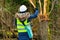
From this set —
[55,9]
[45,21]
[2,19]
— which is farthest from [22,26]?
[55,9]

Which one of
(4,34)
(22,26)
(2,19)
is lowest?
(4,34)

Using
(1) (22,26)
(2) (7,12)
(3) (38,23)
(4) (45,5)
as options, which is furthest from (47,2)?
(1) (22,26)

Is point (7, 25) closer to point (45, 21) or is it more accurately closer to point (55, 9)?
point (45, 21)

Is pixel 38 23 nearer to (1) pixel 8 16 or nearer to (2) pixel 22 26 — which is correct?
(1) pixel 8 16

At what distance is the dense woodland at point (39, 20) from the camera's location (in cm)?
945

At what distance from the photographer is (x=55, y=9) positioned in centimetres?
1087

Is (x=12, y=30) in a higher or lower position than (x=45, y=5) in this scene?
lower

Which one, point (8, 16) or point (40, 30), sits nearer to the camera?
point (40, 30)

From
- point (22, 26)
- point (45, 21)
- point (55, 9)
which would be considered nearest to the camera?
point (22, 26)

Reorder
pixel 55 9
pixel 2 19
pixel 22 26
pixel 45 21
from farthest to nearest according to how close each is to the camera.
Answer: pixel 55 9 → pixel 2 19 → pixel 45 21 → pixel 22 26

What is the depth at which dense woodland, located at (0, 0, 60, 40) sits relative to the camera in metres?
9.45

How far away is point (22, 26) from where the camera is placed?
18.1 ft

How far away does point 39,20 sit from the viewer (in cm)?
920

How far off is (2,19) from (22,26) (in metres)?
4.39
